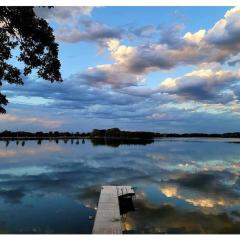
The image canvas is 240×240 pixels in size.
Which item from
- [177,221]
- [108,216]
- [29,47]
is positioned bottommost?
[177,221]

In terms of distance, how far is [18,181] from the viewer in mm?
34844

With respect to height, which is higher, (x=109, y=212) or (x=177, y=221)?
(x=109, y=212)

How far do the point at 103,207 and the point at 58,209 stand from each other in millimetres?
3378

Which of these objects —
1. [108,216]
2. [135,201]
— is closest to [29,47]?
[108,216]

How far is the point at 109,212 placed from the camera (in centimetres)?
2014

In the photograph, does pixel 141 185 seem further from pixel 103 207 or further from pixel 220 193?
pixel 103 207

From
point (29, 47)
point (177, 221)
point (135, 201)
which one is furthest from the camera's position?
point (135, 201)

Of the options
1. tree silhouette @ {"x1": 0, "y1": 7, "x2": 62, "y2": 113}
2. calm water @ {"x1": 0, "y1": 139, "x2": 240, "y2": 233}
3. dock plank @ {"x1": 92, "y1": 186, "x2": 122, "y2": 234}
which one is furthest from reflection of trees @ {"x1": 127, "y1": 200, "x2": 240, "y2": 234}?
tree silhouette @ {"x1": 0, "y1": 7, "x2": 62, "y2": 113}

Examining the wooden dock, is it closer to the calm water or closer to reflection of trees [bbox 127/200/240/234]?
the calm water

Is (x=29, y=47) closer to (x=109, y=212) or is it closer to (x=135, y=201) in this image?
(x=109, y=212)

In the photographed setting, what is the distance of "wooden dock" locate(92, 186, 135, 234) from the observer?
1709 cm

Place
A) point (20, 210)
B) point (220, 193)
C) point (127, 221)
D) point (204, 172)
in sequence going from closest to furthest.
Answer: point (127, 221)
point (20, 210)
point (220, 193)
point (204, 172)
